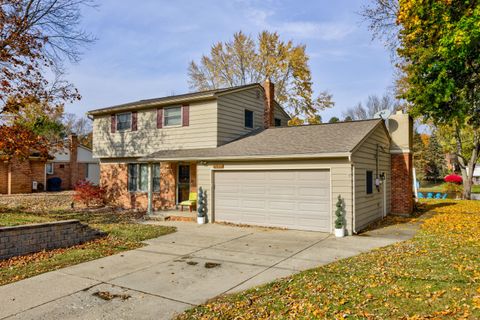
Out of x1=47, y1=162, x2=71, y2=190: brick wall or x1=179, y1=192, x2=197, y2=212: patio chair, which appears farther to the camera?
x1=47, y1=162, x2=71, y2=190: brick wall

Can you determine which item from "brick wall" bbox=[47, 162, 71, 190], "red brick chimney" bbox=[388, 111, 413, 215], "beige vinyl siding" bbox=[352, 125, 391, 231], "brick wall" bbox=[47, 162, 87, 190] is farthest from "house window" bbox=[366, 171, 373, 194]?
"brick wall" bbox=[47, 162, 71, 190]

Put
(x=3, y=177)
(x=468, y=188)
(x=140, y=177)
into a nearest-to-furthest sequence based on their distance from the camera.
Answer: (x=140, y=177)
(x=468, y=188)
(x=3, y=177)

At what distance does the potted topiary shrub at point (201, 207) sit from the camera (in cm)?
1359

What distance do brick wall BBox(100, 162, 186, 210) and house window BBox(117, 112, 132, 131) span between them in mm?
2146

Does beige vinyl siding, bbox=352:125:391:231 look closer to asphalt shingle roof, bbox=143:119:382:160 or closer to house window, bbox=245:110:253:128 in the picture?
asphalt shingle roof, bbox=143:119:382:160

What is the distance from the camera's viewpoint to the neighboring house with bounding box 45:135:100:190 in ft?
100

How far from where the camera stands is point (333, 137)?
1259 centimetres

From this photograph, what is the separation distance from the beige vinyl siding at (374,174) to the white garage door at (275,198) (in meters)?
1.12

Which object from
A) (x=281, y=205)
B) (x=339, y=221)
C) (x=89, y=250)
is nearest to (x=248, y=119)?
(x=281, y=205)

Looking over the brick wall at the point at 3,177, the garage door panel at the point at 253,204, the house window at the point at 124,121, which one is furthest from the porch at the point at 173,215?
the brick wall at the point at 3,177

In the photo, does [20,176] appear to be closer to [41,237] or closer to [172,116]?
[172,116]

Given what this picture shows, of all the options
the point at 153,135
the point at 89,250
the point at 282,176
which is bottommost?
the point at 89,250

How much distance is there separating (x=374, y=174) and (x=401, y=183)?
126 inches

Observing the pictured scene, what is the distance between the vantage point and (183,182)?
54.6 ft
